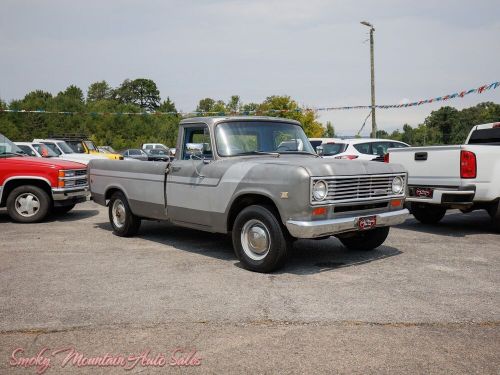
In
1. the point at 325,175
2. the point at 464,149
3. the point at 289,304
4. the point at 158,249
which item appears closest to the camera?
the point at 289,304

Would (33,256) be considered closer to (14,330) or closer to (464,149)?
(14,330)

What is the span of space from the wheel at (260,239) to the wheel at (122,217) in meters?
2.72

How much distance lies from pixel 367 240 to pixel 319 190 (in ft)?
6.32

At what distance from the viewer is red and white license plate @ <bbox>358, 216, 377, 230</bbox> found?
5.67 metres

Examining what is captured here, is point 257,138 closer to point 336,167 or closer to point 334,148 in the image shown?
point 336,167

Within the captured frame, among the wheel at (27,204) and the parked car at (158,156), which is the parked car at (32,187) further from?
the parked car at (158,156)

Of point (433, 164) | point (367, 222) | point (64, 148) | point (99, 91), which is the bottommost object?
point (367, 222)

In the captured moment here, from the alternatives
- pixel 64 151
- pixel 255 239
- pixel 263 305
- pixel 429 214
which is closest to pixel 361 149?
pixel 429 214

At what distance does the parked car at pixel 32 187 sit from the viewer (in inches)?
385

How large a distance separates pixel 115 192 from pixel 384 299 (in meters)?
5.27

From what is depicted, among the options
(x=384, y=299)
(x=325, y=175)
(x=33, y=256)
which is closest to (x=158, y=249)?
(x=33, y=256)

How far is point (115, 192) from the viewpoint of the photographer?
27.3 ft

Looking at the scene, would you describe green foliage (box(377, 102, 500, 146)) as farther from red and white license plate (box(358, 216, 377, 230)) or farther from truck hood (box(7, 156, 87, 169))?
red and white license plate (box(358, 216, 377, 230))

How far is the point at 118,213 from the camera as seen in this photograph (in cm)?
829
